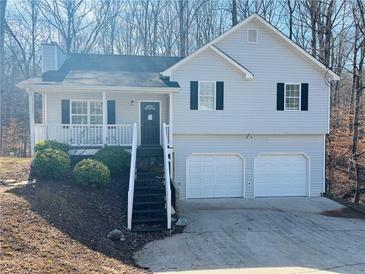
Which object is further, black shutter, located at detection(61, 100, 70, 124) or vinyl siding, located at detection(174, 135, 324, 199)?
vinyl siding, located at detection(174, 135, 324, 199)

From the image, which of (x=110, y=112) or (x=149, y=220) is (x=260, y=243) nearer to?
(x=149, y=220)

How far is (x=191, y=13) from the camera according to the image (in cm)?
3031

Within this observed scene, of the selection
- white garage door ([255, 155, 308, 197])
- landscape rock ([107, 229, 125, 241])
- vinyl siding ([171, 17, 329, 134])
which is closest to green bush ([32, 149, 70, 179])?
Answer: landscape rock ([107, 229, 125, 241])

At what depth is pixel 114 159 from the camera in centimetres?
1386

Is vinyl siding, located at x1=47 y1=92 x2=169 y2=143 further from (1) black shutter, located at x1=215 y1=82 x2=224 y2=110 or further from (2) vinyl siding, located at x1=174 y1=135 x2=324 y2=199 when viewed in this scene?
(1) black shutter, located at x1=215 y1=82 x2=224 y2=110

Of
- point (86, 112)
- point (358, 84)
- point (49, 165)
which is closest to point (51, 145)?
point (49, 165)

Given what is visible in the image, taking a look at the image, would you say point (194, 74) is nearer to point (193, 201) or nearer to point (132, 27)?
point (193, 201)

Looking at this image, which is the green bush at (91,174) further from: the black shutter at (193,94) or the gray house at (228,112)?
the black shutter at (193,94)

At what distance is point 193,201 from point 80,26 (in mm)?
21598

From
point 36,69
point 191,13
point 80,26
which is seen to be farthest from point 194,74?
point 36,69

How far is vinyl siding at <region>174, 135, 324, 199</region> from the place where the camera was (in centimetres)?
1683

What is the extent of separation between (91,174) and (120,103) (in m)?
5.76

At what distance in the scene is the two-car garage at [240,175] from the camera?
55.9ft

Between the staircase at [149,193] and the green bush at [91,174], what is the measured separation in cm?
125
